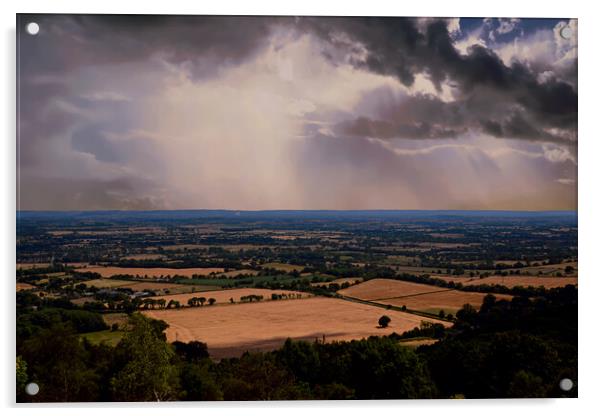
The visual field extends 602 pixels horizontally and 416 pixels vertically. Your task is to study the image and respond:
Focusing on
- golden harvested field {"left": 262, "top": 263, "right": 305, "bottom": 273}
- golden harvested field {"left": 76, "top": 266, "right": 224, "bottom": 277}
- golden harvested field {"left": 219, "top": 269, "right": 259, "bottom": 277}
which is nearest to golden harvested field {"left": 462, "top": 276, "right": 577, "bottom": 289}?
golden harvested field {"left": 262, "top": 263, "right": 305, "bottom": 273}

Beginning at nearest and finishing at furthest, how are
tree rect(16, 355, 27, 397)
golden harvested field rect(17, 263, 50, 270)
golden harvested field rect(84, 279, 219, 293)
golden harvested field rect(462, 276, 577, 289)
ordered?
tree rect(16, 355, 27, 397) → golden harvested field rect(17, 263, 50, 270) → golden harvested field rect(84, 279, 219, 293) → golden harvested field rect(462, 276, 577, 289)

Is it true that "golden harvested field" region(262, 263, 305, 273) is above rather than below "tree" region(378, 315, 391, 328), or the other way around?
above

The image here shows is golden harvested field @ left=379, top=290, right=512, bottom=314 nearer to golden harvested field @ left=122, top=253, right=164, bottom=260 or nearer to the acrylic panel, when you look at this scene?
the acrylic panel

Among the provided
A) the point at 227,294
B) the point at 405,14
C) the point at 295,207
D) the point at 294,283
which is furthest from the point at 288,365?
the point at 405,14

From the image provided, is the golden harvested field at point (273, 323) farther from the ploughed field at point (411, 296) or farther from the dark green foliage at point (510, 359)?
the dark green foliage at point (510, 359)

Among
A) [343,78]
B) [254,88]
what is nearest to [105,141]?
[254,88]

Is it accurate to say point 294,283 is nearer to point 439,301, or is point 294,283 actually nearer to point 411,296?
point 411,296

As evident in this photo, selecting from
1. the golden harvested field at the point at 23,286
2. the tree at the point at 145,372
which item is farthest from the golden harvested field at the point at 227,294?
the golden harvested field at the point at 23,286
